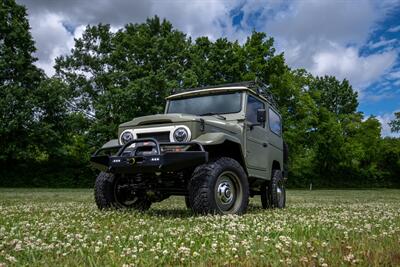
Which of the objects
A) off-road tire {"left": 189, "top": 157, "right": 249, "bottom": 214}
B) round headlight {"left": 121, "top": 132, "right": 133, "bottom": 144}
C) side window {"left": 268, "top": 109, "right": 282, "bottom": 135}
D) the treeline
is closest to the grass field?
off-road tire {"left": 189, "top": 157, "right": 249, "bottom": 214}

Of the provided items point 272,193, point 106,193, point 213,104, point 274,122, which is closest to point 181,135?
point 213,104

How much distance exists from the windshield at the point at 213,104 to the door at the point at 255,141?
1.04 ft

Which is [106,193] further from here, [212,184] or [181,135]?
[212,184]

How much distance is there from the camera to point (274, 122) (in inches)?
476

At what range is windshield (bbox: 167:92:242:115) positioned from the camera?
9.63 m

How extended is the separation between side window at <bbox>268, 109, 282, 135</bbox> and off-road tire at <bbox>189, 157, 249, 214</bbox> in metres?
3.69

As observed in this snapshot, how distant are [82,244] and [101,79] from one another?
137ft

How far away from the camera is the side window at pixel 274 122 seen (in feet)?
38.0

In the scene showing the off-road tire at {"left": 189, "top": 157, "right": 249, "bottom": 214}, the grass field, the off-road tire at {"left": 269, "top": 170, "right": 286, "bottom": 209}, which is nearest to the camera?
the grass field

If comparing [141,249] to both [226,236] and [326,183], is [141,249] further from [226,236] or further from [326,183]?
[326,183]

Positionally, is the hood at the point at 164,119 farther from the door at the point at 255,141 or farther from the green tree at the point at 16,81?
the green tree at the point at 16,81

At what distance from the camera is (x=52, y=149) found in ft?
121

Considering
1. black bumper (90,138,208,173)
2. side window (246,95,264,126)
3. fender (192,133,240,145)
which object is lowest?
black bumper (90,138,208,173)

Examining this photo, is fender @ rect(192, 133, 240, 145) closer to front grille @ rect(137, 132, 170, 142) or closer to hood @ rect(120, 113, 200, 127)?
hood @ rect(120, 113, 200, 127)
